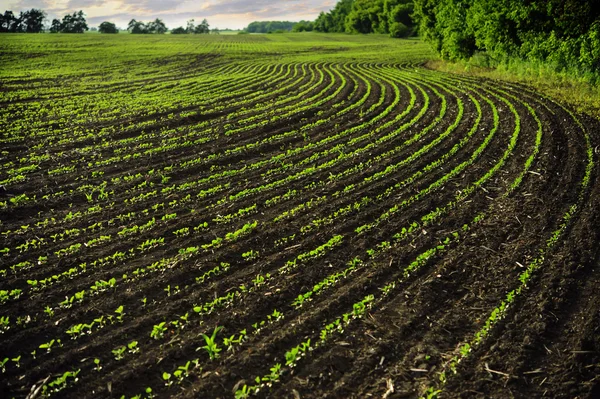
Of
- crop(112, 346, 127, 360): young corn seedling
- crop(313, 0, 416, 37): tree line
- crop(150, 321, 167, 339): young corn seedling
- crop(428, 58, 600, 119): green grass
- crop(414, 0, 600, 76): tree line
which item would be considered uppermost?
crop(313, 0, 416, 37): tree line

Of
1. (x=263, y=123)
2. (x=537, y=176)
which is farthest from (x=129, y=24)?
(x=537, y=176)

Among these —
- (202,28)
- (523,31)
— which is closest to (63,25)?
(202,28)

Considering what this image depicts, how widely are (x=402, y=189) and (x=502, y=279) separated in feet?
12.3

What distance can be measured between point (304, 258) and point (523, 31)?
80.3 ft

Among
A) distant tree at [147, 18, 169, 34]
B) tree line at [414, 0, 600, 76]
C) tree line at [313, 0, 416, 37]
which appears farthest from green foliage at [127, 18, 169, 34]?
tree line at [414, 0, 600, 76]

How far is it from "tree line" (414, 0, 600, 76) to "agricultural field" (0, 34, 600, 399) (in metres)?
7.35

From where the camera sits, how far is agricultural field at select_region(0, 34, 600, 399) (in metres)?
5.23

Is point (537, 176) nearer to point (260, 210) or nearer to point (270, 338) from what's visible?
point (260, 210)

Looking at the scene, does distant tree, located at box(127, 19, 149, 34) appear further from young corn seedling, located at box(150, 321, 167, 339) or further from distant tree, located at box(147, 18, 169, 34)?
young corn seedling, located at box(150, 321, 167, 339)

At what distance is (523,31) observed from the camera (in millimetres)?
24562

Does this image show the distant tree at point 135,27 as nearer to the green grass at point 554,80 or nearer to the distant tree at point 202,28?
the distant tree at point 202,28

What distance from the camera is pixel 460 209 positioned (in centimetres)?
907

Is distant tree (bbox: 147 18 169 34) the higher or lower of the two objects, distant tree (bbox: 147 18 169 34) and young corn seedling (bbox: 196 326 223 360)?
the higher

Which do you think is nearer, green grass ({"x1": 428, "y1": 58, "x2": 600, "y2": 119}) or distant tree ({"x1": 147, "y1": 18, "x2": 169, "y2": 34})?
green grass ({"x1": 428, "y1": 58, "x2": 600, "y2": 119})
